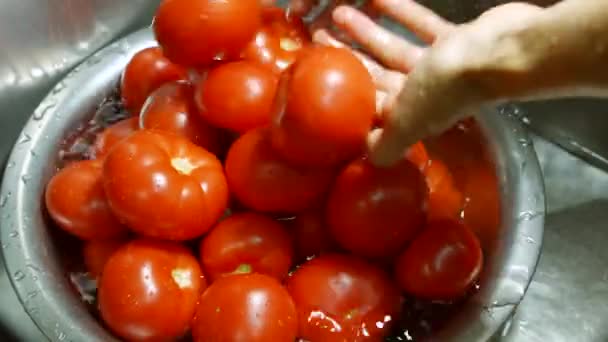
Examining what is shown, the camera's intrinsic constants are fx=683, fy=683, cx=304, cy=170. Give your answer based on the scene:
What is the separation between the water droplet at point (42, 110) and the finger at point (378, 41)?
295mm

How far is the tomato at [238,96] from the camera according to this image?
22.8 inches

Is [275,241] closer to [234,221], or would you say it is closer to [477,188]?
[234,221]

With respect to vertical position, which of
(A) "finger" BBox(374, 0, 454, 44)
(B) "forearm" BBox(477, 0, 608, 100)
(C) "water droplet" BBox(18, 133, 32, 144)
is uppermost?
(B) "forearm" BBox(477, 0, 608, 100)

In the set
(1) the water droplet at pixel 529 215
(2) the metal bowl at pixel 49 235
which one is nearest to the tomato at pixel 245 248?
(2) the metal bowl at pixel 49 235

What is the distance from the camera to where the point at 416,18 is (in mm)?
596

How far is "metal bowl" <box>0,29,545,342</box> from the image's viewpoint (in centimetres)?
54

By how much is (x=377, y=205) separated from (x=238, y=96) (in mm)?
151

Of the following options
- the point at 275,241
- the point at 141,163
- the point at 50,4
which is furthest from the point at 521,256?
the point at 50,4

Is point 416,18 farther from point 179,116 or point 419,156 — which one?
point 179,116

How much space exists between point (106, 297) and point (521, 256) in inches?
13.3

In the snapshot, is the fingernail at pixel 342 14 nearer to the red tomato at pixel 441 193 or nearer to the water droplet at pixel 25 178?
the red tomato at pixel 441 193

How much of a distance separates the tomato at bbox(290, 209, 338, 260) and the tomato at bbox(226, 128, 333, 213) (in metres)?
0.02

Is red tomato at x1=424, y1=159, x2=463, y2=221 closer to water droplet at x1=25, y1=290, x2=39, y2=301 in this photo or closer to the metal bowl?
the metal bowl

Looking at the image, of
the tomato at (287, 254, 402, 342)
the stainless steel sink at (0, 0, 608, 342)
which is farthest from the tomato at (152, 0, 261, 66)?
the stainless steel sink at (0, 0, 608, 342)
